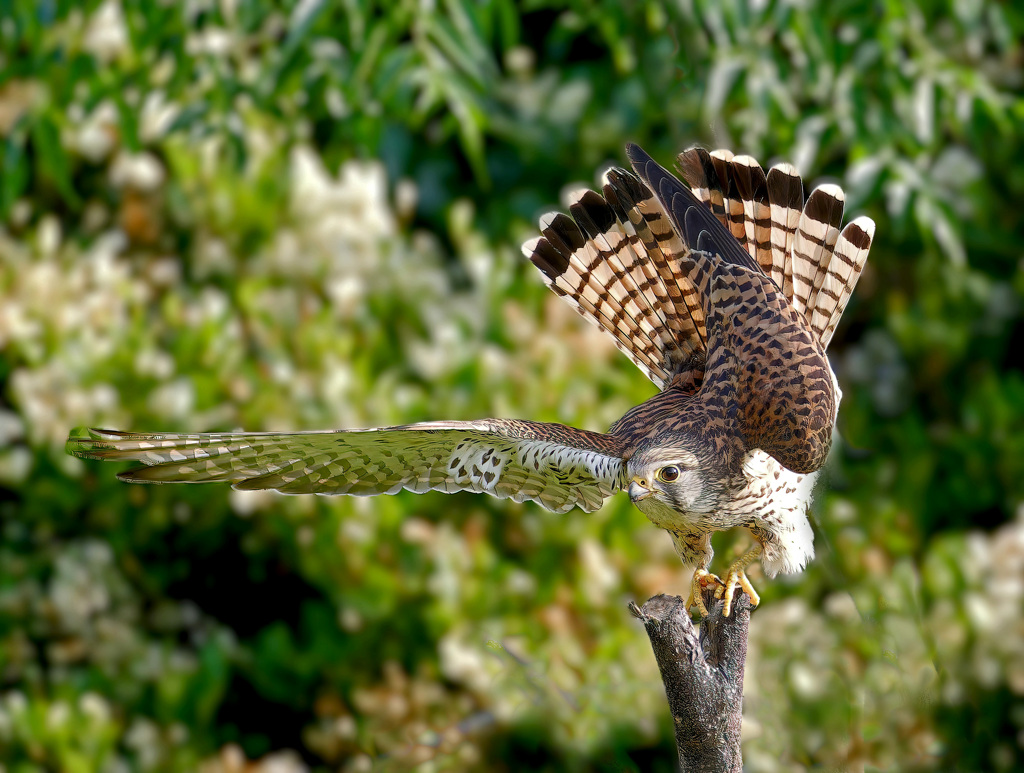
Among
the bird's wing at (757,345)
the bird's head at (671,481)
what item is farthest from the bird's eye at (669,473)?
Answer: the bird's wing at (757,345)

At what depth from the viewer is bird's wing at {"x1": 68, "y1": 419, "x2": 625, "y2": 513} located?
115cm

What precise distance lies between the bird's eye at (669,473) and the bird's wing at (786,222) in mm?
321

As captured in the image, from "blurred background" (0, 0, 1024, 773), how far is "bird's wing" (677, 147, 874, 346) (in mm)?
862

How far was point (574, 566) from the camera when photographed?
2.69 m

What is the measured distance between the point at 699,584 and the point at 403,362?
70.3 inches

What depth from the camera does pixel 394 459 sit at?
1341mm

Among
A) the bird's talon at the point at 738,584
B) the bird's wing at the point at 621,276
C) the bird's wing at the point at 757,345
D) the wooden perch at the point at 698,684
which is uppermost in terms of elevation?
the bird's wing at the point at 621,276

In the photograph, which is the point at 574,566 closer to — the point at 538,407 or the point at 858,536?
the point at 538,407

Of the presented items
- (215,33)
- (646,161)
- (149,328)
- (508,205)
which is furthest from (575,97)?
(646,161)

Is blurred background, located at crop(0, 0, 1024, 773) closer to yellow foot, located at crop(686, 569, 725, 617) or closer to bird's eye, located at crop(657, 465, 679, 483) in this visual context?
yellow foot, located at crop(686, 569, 725, 617)

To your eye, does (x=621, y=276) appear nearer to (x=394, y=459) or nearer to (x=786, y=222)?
(x=786, y=222)

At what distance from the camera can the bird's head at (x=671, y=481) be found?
1159 mm

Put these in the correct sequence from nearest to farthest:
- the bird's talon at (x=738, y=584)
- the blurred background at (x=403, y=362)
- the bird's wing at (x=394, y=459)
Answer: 1. the bird's wing at (x=394, y=459)
2. the bird's talon at (x=738, y=584)
3. the blurred background at (x=403, y=362)

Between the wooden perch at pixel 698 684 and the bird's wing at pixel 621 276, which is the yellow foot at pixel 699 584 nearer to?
the wooden perch at pixel 698 684
